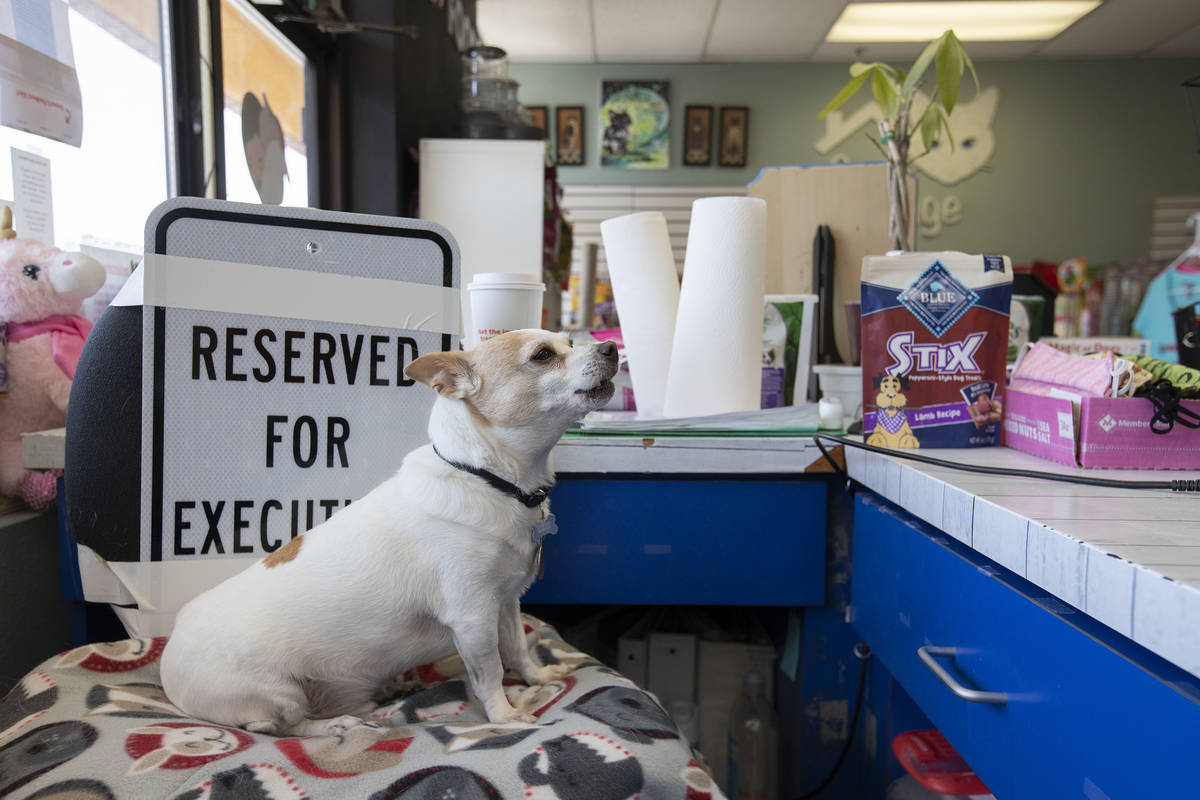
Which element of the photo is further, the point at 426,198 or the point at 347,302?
the point at 426,198

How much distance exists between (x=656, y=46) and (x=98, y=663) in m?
4.67

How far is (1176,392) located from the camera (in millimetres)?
808

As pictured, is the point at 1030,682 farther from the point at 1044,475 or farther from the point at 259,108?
the point at 259,108

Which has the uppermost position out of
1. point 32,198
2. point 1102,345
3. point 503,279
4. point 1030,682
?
point 32,198

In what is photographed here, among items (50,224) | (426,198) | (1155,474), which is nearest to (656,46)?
(426,198)

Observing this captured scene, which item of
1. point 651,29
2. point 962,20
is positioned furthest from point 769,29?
point 962,20

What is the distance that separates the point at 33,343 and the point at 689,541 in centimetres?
97

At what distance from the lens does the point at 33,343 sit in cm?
102

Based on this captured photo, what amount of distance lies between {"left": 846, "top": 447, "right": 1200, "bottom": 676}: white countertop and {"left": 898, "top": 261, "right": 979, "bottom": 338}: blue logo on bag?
0.19 meters

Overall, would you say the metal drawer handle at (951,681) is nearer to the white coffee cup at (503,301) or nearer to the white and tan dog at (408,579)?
the white and tan dog at (408,579)

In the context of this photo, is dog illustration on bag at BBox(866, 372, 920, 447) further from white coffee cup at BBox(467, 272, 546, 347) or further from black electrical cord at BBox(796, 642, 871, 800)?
white coffee cup at BBox(467, 272, 546, 347)

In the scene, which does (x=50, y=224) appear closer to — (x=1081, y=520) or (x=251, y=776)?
(x=251, y=776)

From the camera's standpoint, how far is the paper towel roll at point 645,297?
1306 millimetres

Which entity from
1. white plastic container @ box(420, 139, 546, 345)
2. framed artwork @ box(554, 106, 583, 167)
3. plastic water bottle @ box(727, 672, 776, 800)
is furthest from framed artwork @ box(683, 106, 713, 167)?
plastic water bottle @ box(727, 672, 776, 800)
